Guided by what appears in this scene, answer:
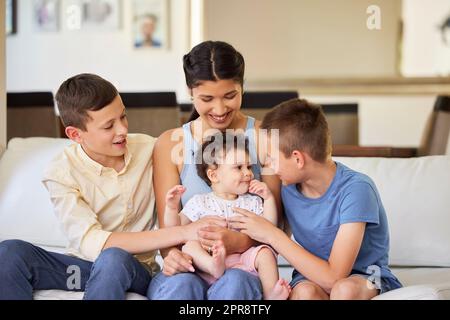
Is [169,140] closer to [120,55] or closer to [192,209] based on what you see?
[192,209]

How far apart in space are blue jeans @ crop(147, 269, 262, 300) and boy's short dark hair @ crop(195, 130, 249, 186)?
301 millimetres

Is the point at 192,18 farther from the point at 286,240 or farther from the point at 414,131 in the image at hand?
the point at 286,240

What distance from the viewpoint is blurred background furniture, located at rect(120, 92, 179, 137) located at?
3643 millimetres

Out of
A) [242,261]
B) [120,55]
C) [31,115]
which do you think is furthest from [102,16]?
[242,261]

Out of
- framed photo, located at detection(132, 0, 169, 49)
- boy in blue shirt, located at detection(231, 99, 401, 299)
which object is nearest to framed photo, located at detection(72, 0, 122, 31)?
framed photo, located at detection(132, 0, 169, 49)

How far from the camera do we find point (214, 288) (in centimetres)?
158

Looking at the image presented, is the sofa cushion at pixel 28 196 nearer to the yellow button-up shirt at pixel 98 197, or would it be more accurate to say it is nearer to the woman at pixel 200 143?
the yellow button-up shirt at pixel 98 197

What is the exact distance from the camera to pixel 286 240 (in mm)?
1594

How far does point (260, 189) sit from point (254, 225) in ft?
0.39

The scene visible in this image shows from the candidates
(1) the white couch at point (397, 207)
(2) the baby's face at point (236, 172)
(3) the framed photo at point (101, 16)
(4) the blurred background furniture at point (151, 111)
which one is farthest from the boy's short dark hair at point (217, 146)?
(3) the framed photo at point (101, 16)

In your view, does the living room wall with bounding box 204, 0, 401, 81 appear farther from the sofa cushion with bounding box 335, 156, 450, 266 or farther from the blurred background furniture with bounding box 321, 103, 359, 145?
the sofa cushion with bounding box 335, 156, 450, 266

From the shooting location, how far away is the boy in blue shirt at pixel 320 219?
157cm

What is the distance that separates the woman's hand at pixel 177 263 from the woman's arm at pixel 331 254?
0.17 metres
